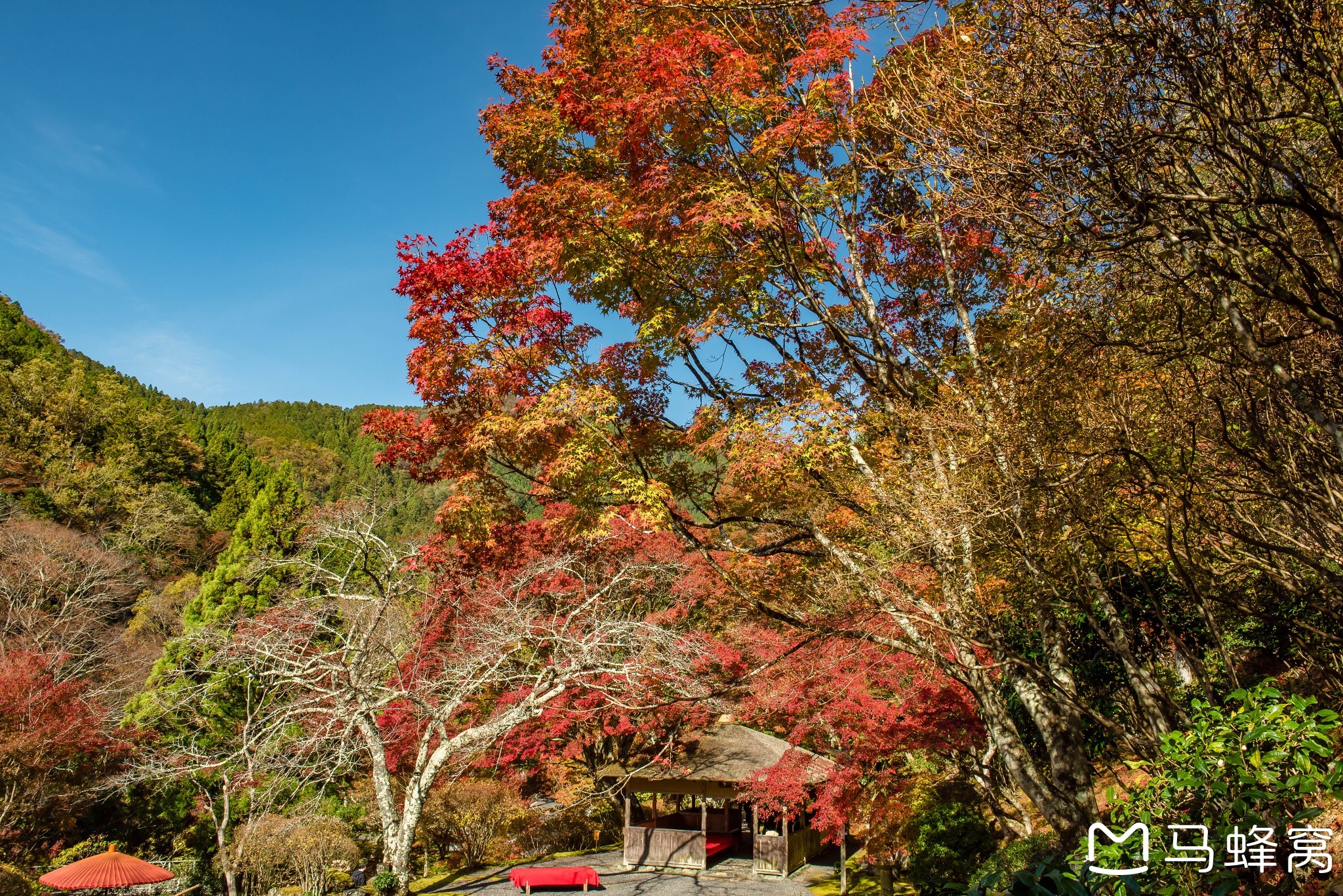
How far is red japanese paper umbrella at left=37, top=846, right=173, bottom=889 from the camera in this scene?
9.66 metres

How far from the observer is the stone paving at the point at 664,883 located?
12.6 metres

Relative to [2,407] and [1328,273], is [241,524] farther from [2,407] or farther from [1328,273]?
[1328,273]

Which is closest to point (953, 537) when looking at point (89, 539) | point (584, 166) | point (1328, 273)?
point (1328, 273)

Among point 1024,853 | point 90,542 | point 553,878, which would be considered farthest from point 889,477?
point 90,542

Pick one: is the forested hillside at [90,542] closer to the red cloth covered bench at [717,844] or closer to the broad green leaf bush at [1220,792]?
the broad green leaf bush at [1220,792]

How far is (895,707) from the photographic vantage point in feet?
34.2

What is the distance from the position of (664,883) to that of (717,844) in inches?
109

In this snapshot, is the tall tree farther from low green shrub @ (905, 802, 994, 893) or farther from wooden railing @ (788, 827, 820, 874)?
wooden railing @ (788, 827, 820, 874)

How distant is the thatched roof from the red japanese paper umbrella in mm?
7806

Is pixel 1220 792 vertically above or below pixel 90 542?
below

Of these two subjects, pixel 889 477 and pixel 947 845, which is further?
pixel 947 845

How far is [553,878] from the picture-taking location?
12.2 metres

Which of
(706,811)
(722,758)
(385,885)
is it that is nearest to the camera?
(385,885)

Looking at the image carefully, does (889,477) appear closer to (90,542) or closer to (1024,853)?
(1024,853)
